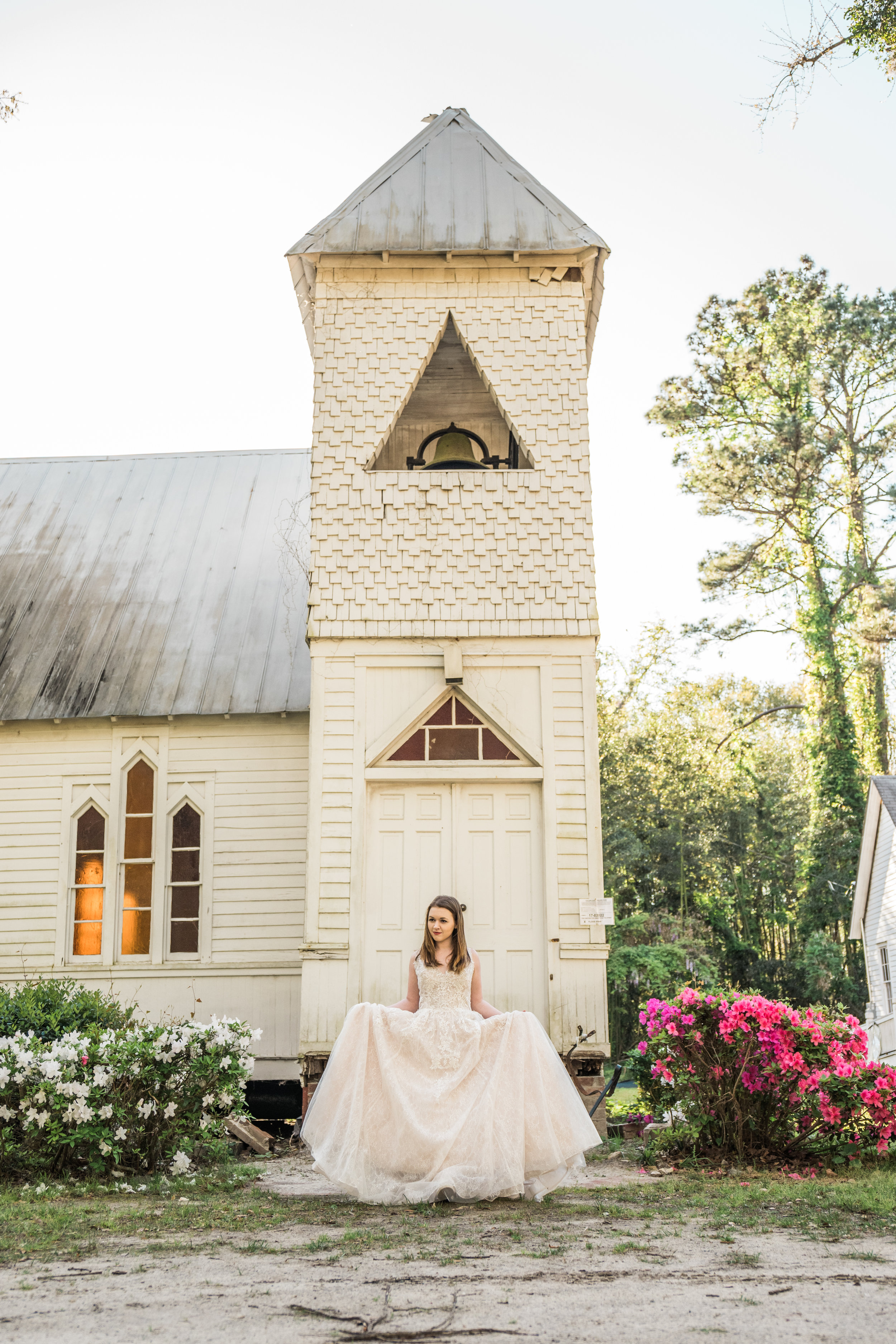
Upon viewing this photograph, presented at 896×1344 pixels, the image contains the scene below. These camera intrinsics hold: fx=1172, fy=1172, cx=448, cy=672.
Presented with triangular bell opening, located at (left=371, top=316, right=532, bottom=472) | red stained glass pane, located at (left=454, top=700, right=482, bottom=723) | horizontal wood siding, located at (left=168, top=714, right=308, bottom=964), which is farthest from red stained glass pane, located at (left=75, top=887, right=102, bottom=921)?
triangular bell opening, located at (left=371, top=316, right=532, bottom=472)

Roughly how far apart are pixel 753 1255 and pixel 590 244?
9694 millimetres

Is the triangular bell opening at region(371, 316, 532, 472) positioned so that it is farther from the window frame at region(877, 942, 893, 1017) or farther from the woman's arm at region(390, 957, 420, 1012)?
the window frame at region(877, 942, 893, 1017)

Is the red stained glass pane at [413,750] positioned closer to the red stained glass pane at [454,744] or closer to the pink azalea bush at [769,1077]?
the red stained glass pane at [454,744]

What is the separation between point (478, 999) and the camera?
7043 millimetres

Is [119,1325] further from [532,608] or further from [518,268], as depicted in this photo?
[518,268]

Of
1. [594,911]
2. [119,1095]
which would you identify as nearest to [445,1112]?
[119,1095]

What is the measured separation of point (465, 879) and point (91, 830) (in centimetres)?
490

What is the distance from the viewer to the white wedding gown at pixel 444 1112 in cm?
631

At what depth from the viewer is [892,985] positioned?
22.6 meters

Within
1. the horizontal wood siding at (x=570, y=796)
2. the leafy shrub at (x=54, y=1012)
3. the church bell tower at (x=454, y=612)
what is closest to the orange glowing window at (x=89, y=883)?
the leafy shrub at (x=54, y=1012)

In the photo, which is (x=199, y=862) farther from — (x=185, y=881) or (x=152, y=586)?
(x=152, y=586)

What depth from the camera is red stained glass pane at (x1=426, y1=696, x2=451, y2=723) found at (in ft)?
36.4

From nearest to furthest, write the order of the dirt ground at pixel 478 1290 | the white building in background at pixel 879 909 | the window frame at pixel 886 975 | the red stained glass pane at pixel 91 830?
the dirt ground at pixel 478 1290 → the red stained glass pane at pixel 91 830 → the white building in background at pixel 879 909 → the window frame at pixel 886 975

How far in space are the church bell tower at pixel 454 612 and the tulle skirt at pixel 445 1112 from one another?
375cm
